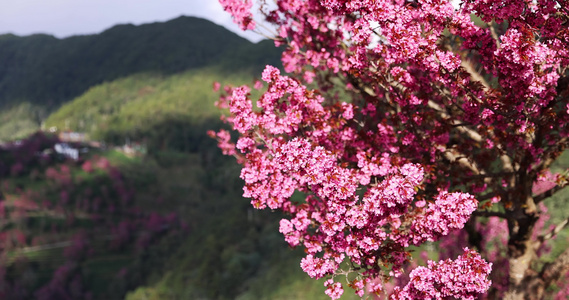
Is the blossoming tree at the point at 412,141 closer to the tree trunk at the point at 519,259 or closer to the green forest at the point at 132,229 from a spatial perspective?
the tree trunk at the point at 519,259

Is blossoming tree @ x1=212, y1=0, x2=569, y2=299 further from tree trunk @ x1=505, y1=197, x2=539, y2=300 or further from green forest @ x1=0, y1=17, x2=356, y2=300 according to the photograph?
green forest @ x1=0, y1=17, x2=356, y2=300

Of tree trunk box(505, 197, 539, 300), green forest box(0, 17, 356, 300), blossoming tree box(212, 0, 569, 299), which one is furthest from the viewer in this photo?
green forest box(0, 17, 356, 300)

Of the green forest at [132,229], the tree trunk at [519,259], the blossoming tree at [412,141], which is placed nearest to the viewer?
the blossoming tree at [412,141]

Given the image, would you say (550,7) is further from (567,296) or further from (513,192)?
(567,296)

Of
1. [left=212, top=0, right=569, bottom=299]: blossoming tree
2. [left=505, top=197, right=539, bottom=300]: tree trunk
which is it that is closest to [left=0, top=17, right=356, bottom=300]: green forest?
[left=505, top=197, right=539, bottom=300]: tree trunk

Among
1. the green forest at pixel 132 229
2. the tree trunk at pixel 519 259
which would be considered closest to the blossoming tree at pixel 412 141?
the tree trunk at pixel 519 259

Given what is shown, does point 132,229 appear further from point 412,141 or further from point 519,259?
point 412,141

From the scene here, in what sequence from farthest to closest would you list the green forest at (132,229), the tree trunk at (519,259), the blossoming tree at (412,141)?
the green forest at (132,229), the tree trunk at (519,259), the blossoming tree at (412,141)

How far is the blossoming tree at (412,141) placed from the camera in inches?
191

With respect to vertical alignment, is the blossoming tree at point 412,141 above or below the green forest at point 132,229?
above

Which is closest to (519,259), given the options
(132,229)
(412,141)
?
(412,141)

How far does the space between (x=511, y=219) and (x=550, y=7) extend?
369 cm

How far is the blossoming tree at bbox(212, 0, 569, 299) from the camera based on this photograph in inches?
191

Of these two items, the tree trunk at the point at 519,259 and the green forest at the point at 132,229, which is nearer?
the tree trunk at the point at 519,259
